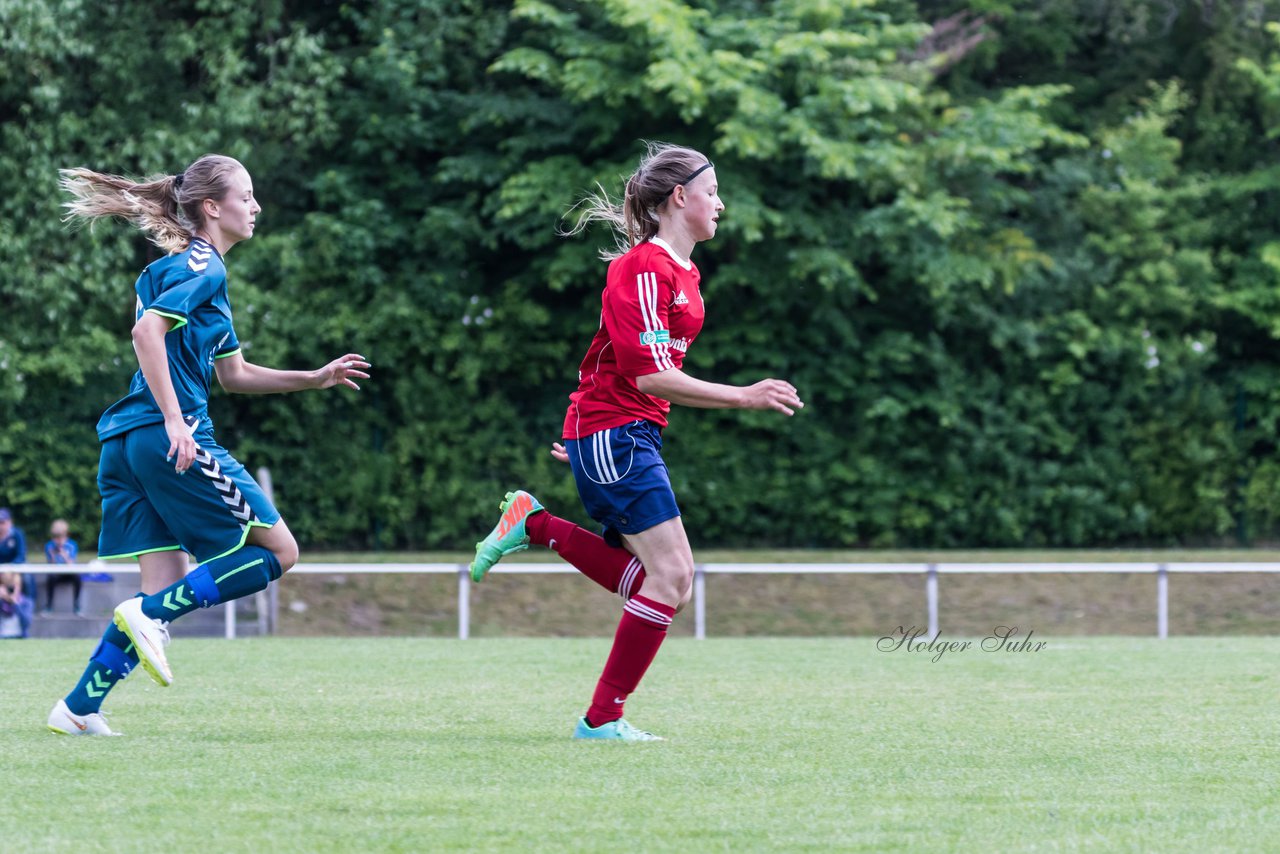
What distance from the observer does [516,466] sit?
20531 millimetres

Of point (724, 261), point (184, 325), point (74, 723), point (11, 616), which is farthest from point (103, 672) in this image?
point (724, 261)

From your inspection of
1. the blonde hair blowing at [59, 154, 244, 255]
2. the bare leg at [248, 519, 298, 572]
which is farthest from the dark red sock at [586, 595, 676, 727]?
the blonde hair blowing at [59, 154, 244, 255]

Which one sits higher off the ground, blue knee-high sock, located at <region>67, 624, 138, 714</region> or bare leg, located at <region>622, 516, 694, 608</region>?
bare leg, located at <region>622, 516, 694, 608</region>

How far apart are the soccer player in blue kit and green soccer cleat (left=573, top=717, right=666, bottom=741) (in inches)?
45.2

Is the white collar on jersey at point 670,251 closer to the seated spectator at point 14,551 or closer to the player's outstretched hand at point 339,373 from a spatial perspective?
the player's outstretched hand at point 339,373

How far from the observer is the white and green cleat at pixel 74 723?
5430mm

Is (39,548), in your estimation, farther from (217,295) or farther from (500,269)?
(217,295)

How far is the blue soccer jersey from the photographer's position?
17.6 feet

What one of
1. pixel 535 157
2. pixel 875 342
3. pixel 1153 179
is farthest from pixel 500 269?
pixel 1153 179

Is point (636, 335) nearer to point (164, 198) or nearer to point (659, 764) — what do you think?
point (659, 764)

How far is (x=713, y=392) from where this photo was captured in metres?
5.29

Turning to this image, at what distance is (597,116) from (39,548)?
332 inches

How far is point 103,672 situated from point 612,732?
1679 mm

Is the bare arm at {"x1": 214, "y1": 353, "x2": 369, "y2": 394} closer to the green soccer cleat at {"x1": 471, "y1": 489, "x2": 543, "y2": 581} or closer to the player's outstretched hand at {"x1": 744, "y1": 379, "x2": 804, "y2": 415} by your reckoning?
the green soccer cleat at {"x1": 471, "y1": 489, "x2": 543, "y2": 581}
